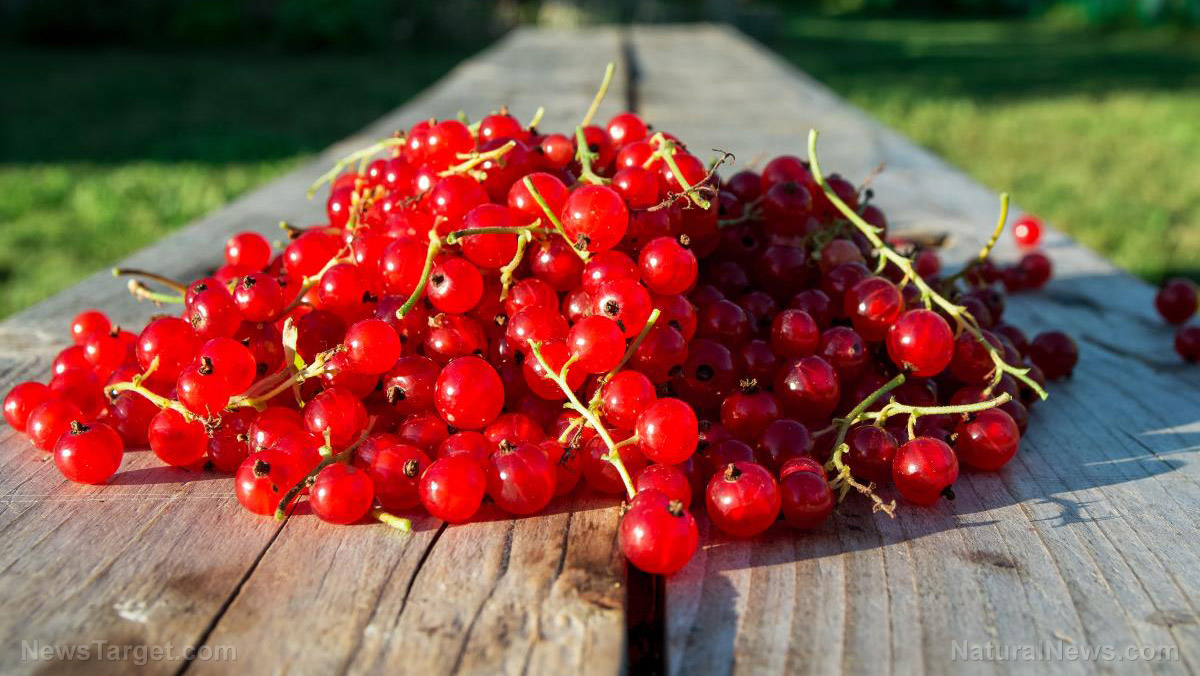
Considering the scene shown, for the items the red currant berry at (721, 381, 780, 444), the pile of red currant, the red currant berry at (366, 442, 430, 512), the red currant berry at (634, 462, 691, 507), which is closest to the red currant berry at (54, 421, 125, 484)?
the pile of red currant

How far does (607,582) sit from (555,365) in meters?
0.31

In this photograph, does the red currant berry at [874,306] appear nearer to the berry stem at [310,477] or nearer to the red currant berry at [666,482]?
the red currant berry at [666,482]

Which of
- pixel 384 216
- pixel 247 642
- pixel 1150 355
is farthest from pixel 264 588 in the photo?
pixel 1150 355

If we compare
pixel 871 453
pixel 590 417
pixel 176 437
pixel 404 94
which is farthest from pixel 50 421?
pixel 404 94

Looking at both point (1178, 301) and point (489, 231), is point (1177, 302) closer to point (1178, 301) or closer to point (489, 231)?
point (1178, 301)

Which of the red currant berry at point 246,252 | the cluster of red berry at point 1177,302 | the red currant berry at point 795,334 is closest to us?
the red currant berry at point 795,334

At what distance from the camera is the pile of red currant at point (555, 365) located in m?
1.18

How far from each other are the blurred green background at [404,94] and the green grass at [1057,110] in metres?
0.03

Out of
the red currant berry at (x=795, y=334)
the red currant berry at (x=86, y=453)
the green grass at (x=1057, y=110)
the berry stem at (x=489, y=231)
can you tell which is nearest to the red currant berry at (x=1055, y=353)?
the red currant berry at (x=795, y=334)

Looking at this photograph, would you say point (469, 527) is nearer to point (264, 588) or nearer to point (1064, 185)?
point (264, 588)

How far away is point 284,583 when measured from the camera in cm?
106

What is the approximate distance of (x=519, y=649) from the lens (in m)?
0.94

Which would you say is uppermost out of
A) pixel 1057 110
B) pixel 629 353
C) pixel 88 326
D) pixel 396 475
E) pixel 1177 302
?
pixel 629 353

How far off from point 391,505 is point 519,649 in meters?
0.34
